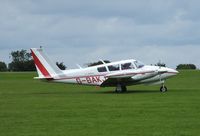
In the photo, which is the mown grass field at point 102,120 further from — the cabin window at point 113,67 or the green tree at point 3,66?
the green tree at point 3,66

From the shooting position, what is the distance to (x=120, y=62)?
35.1 m

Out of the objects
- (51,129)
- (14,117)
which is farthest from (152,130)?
(14,117)

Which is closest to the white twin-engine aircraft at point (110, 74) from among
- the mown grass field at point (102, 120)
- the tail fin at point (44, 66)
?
the tail fin at point (44, 66)

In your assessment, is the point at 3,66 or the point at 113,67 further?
the point at 3,66

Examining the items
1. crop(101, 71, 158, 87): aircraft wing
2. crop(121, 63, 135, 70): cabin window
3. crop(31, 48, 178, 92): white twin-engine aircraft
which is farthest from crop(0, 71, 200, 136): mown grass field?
crop(121, 63, 135, 70): cabin window

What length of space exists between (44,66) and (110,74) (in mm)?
4393

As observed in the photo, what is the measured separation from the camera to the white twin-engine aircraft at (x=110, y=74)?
34.6 metres

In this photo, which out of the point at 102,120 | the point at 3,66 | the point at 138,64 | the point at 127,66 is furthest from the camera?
the point at 3,66

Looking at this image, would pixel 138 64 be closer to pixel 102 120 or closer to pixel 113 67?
pixel 113 67

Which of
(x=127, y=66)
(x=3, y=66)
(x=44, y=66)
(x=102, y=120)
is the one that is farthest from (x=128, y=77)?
(x=3, y=66)

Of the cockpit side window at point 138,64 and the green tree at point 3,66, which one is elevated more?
the green tree at point 3,66

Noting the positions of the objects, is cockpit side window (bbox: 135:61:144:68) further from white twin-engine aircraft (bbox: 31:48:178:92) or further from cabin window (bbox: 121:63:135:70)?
cabin window (bbox: 121:63:135:70)

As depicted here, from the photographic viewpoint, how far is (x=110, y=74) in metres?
34.7

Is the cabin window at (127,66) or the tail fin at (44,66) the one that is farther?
the tail fin at (44,66)
